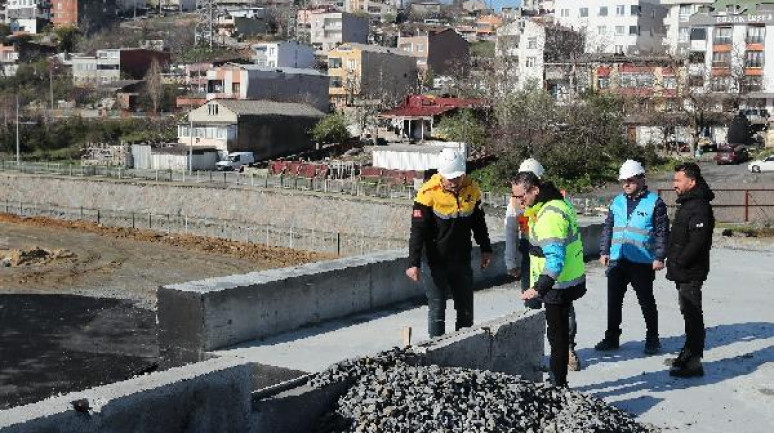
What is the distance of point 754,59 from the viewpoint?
60906 mm

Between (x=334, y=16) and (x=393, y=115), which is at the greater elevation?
(x=334, y=16)

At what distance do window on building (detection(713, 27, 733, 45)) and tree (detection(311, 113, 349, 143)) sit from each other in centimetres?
2420

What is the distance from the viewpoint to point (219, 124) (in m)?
58.1

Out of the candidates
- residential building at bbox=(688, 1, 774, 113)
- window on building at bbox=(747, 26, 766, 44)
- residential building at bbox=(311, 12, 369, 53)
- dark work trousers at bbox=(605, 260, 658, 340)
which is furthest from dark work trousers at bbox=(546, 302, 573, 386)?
residential building at bbox=(311, 12, 369, 53)

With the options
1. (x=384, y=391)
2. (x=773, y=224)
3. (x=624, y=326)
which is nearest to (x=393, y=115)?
(x=773, y=224)

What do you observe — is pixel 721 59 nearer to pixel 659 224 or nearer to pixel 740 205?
pixel 740 205

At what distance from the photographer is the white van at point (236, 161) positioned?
54.2 m

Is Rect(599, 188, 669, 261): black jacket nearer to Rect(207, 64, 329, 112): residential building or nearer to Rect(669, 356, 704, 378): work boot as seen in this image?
Rect(669, 356, 704, 378): work boot

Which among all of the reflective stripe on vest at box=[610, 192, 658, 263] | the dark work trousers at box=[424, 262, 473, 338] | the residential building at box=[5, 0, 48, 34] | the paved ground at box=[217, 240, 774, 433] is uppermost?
the residential building at box=[5, 0, 48, 34]

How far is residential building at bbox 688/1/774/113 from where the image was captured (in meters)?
57.5

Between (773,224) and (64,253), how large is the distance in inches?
927

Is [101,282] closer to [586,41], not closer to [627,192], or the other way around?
[627,192]

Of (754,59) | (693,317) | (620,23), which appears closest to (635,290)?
(693,317)

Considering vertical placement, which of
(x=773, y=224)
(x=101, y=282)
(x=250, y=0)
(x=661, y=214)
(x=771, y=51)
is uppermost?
(x=250, y=0)
